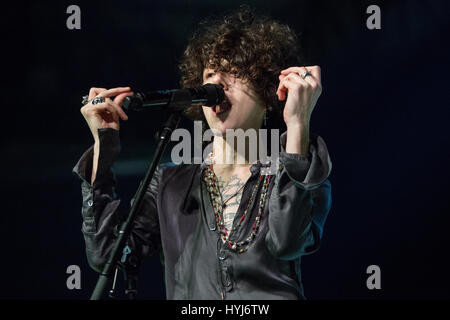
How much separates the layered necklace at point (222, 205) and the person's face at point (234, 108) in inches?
5.8

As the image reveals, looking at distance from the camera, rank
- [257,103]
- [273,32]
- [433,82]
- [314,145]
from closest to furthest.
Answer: [314,145]
[257,103]
[273,32]
[433,82]

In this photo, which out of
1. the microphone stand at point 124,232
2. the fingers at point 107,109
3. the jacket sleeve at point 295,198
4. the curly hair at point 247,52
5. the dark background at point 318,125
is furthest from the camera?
the dark background at point 318,125

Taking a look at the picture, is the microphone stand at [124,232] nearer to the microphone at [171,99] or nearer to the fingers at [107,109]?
the microphone at [171,99]

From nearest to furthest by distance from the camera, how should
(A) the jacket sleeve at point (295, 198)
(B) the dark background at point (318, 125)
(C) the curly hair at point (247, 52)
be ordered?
(A) the jacket sleeve at point (295, 198) < (C) the curly hair at point (247, 52) < (B) the dark background at point (318, 125)

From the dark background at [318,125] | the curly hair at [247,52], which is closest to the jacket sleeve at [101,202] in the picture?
the curly hair at [247,52]

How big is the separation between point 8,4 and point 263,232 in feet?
4.26

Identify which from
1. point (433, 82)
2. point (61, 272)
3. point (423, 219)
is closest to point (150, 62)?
point (61, 272)

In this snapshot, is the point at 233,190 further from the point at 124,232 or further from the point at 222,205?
the point at 124,232

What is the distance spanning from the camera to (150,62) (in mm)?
2053

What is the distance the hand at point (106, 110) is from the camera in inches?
54.2

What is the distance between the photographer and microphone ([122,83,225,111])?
1112mm

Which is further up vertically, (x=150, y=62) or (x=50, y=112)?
(x=150, y=62)

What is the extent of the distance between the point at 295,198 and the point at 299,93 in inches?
9.7

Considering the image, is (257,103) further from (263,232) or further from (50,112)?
(50,112)
